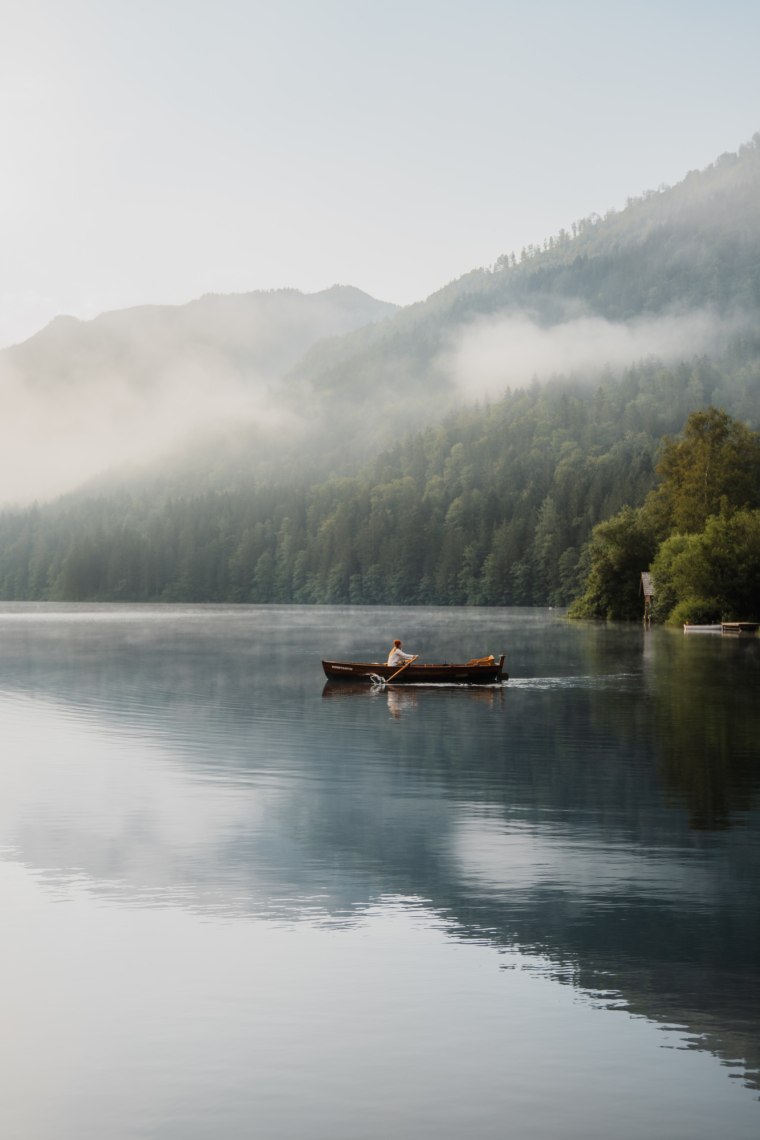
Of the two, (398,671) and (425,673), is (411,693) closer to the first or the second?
(398,671)

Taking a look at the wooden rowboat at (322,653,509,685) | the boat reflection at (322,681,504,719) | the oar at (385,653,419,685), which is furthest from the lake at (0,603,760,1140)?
the oar at (385,653,419,685)

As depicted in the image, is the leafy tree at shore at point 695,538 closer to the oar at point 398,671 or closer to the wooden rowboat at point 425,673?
the wooden rowboat at point 425,673

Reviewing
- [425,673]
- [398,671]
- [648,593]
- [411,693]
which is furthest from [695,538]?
[411,693]

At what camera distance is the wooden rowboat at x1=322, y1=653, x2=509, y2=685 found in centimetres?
5878

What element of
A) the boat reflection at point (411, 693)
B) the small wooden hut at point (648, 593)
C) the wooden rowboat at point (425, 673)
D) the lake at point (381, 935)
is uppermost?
the small wooden hut at point (648, 593)

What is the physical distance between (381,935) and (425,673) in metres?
43.5

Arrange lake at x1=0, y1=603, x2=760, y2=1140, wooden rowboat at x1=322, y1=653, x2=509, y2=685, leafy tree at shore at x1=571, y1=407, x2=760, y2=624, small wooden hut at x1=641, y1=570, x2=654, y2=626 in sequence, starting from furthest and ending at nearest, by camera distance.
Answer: small wooden hut at x1=641, y1=570, x2=654, y2=626 → leafy tree at shore at x1=571, y1=407, x2=760, y2=624 → wooden rowboat at x1=322, y1=653, x2=509, y2=685 → lake at x1=0, y1=603, x2=760, y2=1140

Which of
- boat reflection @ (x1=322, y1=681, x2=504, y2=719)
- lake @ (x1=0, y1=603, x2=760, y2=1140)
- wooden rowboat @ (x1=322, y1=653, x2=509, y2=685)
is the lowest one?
lake @ (x1=0, y1=603, x2=760, y2=1140)

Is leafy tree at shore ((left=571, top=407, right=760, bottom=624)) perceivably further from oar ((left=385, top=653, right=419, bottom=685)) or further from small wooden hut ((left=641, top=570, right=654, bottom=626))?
oar ((left=385, top=653, right=419, bottom=685))

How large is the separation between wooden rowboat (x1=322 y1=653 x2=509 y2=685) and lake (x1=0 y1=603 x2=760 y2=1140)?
1806 centimetres

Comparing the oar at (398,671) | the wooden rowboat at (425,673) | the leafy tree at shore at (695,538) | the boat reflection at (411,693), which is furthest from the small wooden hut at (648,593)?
the oar at (398,671)

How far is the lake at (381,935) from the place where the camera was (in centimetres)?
1139

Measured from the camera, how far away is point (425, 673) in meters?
59.9

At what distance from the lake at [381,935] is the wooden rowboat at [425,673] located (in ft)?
59.2
